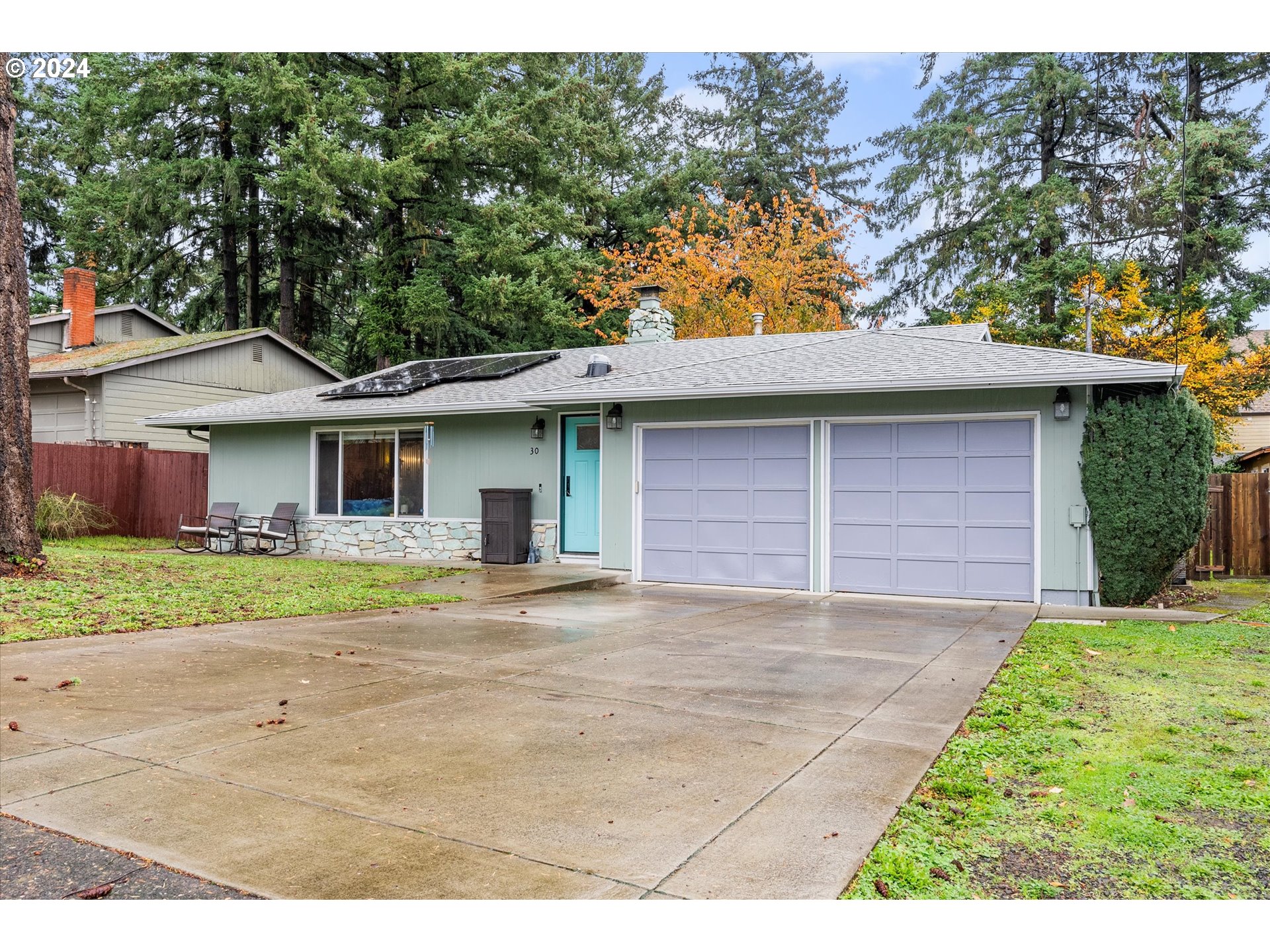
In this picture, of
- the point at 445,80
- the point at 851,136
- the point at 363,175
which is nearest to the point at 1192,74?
the point at 851,136

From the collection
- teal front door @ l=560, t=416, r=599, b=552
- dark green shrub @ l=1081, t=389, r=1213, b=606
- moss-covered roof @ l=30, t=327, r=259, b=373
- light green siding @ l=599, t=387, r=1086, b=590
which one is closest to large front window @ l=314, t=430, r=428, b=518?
teal front door @ l=560, t=416, r=599, b=552

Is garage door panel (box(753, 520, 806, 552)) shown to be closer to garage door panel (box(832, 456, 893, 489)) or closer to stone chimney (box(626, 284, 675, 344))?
garage door panel (box(832, 456, 893, 489))

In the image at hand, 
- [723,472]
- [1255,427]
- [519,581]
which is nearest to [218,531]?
[519,581]

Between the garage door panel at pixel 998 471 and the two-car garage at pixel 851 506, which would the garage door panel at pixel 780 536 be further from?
the garage door panel at pixel 998 471

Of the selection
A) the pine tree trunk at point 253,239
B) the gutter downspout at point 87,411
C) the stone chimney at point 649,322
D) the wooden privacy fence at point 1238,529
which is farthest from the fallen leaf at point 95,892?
the pine tree trunk at point 253,239

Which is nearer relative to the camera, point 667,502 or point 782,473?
point 782,473

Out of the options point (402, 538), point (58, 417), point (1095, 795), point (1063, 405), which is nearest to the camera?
point (1095, 795)

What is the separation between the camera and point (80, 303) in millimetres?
19844

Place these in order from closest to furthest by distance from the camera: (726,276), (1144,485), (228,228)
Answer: (1144,485) → (726,276) → (228,228)

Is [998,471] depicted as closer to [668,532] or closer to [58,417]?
[668,532]

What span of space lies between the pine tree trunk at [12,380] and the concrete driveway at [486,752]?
138 inches

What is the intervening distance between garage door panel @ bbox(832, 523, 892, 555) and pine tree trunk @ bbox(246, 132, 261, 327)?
19.5 m

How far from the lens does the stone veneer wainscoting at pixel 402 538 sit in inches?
509

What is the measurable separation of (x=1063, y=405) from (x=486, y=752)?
7.52 m
